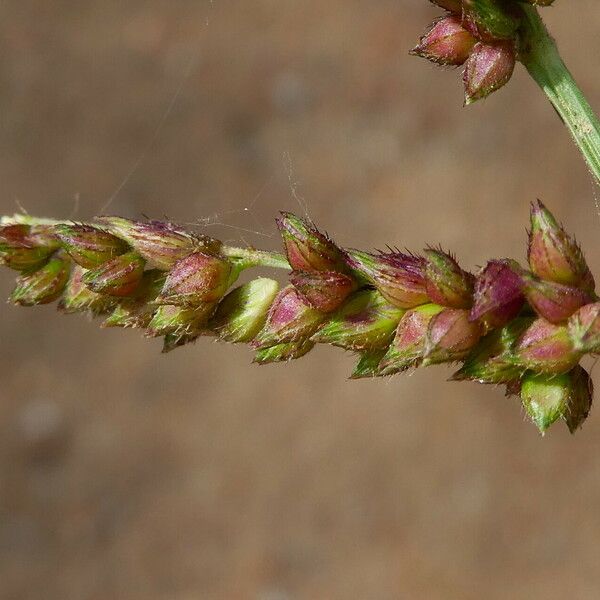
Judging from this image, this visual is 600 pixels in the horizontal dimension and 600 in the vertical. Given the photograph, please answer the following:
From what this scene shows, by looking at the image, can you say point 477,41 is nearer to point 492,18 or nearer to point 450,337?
point 492,18

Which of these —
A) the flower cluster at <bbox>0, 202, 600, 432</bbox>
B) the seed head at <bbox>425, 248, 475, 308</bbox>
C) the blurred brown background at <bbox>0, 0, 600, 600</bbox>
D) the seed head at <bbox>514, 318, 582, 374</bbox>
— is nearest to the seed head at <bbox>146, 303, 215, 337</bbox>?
the flower cluster at <bbox>0, 202, 600, 432</bbox>

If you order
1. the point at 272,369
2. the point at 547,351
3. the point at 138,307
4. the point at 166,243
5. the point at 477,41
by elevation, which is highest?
the point at 477,41

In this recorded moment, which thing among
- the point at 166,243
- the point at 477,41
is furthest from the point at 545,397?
the point at 166,243

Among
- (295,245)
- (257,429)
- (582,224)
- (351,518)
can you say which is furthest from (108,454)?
(295,245)

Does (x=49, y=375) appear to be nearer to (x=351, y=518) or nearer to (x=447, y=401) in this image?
(x=351, y=518)

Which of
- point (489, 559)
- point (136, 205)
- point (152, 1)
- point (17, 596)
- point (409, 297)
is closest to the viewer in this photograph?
point (409, 297)

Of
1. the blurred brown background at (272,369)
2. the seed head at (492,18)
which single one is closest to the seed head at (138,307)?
the seed head at (492,18)
